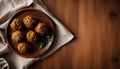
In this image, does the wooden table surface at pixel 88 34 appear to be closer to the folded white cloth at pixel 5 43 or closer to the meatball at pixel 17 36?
the folded white cloth at pixel 5 43

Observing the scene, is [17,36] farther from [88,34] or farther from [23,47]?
[88,34]

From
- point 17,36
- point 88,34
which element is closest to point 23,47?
point 17,36

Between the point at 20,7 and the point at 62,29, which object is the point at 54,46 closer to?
the point at 62,29

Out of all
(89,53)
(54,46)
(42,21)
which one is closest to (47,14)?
(42,21)

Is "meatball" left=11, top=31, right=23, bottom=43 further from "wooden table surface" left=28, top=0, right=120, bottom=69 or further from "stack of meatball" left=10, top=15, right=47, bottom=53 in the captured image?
"wooden table surface" left=28, top=0, right=120, bottom=69

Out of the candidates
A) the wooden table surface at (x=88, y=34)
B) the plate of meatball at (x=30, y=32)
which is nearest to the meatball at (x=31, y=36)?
the plate of meatball at (x=30, y=32)

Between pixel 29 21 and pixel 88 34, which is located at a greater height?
pixel 29 21

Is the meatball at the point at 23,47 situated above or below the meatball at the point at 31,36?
below
